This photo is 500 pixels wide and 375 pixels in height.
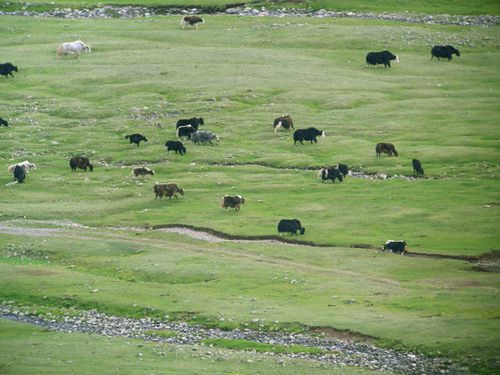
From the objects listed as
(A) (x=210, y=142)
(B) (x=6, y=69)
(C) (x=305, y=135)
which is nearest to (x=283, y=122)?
(C) (x=305, y=135)

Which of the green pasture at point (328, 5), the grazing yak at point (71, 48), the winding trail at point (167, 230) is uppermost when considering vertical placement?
the green pasture at point (328, 5)

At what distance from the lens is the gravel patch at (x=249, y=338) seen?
3550cm

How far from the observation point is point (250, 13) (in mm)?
108688

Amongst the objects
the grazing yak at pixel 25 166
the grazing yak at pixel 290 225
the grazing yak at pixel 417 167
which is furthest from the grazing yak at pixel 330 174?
the grazing yak at pixel 25 166

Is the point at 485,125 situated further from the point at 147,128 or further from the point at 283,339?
the point at 283,339

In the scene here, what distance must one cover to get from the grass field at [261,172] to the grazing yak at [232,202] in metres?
0.77

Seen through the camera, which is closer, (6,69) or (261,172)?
(261,172)

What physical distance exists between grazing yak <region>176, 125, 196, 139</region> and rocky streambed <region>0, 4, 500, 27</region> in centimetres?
3884

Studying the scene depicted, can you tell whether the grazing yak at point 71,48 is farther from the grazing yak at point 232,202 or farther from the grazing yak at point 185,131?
the grazing yak at point 232,202

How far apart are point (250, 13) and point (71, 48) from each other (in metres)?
22.0

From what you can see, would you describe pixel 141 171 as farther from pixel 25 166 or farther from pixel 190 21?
pixel 190 21

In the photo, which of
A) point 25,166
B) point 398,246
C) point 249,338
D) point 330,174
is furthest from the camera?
point 25,166

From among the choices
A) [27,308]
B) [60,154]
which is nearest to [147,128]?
[60,154]

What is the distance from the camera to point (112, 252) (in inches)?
1989
